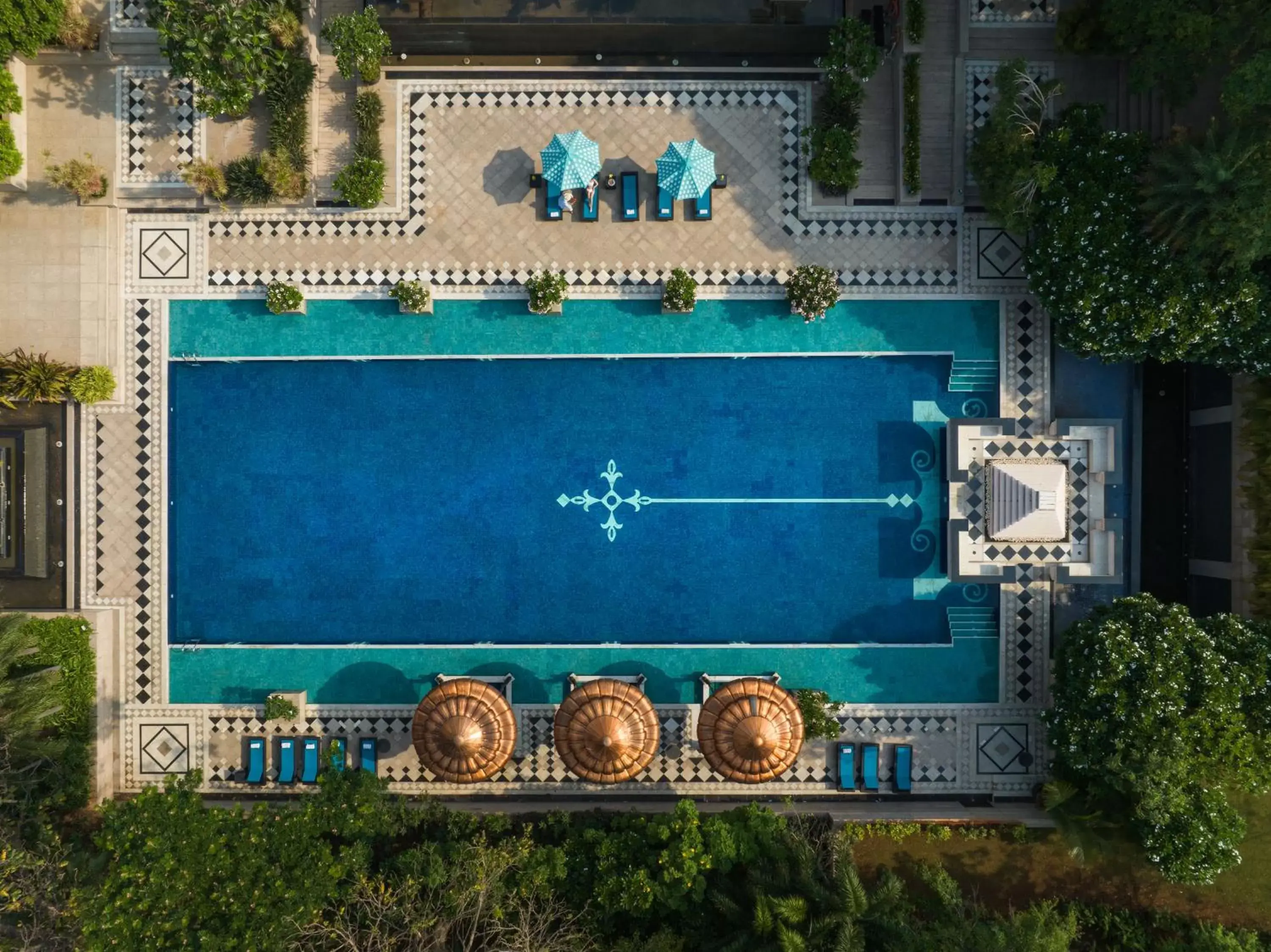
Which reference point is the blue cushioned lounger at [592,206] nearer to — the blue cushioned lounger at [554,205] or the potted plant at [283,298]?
the blue cushioned lounger at [554,205]

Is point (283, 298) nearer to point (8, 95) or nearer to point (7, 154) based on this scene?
point (7, 154)

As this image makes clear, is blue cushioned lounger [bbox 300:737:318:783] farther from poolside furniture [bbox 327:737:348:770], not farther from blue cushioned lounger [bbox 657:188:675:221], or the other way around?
blue cushioned lounger [bbox 657:188:675:221]

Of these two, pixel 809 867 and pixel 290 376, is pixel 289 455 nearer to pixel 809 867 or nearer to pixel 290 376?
pixel 290 376

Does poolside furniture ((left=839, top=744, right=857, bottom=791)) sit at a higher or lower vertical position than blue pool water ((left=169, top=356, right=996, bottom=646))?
lower

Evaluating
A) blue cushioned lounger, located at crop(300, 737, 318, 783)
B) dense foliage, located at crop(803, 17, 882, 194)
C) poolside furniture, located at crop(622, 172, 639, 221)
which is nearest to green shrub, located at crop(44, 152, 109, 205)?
poolside furniture, located at crop(622, 172, 639, 221)

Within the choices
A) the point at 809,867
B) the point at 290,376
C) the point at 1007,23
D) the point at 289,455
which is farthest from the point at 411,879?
the point at 1007,23

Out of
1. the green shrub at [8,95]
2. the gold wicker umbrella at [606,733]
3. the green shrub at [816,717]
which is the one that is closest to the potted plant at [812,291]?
the green shrub at [816,717]
